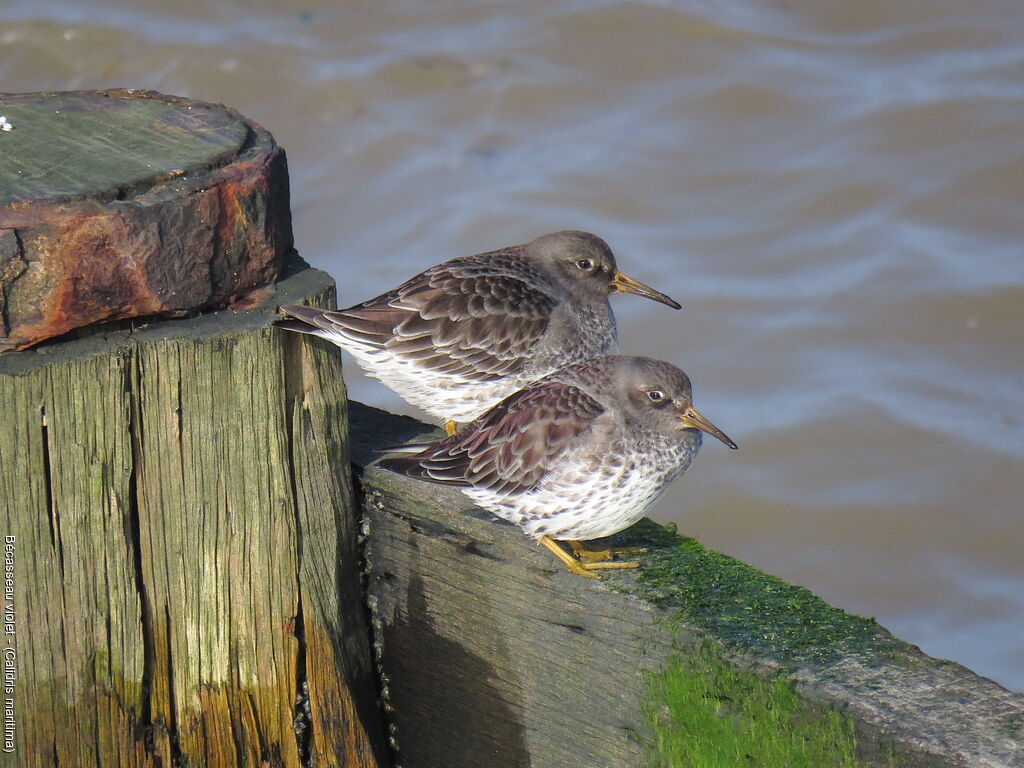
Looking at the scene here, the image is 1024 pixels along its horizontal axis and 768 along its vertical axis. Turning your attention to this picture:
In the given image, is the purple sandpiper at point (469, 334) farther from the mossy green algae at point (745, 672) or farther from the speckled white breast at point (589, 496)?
the mossy green algae at point (745, 672)

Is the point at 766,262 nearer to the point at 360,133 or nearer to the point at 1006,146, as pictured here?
the point at 1006,146

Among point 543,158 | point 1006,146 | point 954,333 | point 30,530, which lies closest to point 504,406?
point 30,530

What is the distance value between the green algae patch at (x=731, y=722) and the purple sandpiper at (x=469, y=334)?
1.97 meters

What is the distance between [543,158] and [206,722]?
6.87 metres

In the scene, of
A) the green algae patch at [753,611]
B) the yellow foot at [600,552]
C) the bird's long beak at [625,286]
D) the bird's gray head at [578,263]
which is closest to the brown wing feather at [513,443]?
the yellow foot at [600,552]

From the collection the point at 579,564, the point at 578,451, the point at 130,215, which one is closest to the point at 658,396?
the point at 578,451

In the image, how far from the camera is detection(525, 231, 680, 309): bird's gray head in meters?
5.53

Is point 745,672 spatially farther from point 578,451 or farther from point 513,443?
point 513,443

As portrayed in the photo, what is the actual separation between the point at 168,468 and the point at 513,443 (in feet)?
4.03

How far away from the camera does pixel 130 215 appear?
325cm

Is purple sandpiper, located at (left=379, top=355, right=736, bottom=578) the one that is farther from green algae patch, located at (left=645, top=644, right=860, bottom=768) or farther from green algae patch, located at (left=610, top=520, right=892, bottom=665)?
green algae patch, located at (left=645, top=644, right=860, bottom=768)

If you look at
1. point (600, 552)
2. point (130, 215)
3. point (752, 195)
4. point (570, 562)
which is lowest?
point (752, 195)

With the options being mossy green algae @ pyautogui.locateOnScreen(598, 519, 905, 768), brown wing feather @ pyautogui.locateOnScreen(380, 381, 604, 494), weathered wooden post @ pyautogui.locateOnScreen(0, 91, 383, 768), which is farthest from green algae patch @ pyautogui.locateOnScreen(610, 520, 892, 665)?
weathered wooden post @ pyautogui.locateOnScreen(0, 91, 383, 768)

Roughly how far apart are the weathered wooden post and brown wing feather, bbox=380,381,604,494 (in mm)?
371
